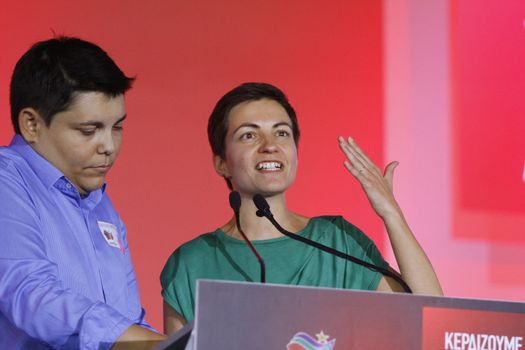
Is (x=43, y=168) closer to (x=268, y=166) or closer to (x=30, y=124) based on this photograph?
(x=30, y=124)

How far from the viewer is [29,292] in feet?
4.93

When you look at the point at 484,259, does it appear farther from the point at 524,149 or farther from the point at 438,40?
the point at 438,40

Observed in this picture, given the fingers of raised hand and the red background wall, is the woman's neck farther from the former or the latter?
the red background wall

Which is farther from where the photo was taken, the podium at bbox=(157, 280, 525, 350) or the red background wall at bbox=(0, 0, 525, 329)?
the red background wall at bbox=(0, 0, 525, 329)

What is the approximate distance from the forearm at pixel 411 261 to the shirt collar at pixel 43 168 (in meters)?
0.75

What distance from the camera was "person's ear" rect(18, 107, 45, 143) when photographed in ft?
5.78

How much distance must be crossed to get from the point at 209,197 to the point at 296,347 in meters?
1.81

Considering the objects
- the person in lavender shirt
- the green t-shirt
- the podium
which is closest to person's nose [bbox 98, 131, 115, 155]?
the person in lavender shirt

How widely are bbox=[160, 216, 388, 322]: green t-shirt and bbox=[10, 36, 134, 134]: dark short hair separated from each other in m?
0.52

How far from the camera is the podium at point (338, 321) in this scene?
1274 mm

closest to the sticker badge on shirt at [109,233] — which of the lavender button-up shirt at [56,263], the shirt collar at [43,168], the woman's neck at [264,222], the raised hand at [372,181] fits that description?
the lavender button-up shirt at [56,263]

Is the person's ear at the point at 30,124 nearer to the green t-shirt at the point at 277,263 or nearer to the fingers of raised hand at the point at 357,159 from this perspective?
the green t-shirt at the point at 277,263

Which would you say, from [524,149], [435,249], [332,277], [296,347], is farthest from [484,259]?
[296,347]

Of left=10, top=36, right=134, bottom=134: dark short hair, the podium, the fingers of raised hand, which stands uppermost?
left=10, top=36, right=134, bottom=134: dark short hair
